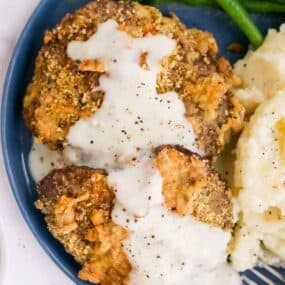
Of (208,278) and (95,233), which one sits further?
(208,278)

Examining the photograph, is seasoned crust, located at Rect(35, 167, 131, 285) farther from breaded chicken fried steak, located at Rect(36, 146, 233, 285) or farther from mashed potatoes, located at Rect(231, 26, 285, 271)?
mashed potatoes, located at Rect(231, 26, 285, 271)

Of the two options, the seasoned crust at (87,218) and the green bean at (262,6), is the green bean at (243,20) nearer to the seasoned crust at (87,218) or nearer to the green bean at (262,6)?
the green bean at (262,6)

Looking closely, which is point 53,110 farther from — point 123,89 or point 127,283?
point 127,283

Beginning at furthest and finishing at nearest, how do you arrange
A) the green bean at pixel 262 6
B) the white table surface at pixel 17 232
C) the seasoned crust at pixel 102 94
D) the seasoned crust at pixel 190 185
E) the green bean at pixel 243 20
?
1. the white table surface at pixel 17 232
2. the green bean at pixel 262 6
3. the green bean at pixel 243 20
4. the seasoned crust at pixel 102 94
5. the seasoned crust at pixel 190 185

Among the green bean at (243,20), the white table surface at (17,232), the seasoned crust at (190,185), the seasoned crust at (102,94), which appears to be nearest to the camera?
the seasoned crust at (190,185)

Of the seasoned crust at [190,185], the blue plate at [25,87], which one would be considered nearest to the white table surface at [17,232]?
the blue plate at [25,87]

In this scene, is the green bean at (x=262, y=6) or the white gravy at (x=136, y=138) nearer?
the white gravy at (x=136, y=138)

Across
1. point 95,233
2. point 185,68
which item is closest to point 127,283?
point 95,233

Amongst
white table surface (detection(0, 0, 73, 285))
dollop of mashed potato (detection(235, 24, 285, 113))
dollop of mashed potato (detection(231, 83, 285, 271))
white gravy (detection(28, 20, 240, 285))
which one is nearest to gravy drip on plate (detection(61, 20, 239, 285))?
white gravy (detection(28, 20, 240, 285))
